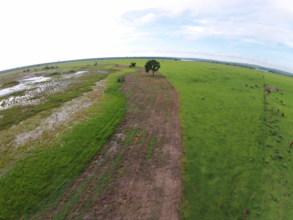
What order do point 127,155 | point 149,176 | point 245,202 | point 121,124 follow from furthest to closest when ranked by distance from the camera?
point 121,124
point 127,155
point 149,176
point 245,202

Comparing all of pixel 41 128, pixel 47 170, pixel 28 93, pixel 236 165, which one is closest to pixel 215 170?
pixel 236 165

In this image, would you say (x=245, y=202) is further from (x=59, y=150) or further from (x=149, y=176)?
(x=59, y=150)

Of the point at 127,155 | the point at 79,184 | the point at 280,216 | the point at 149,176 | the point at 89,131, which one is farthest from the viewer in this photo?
the point at 89,131

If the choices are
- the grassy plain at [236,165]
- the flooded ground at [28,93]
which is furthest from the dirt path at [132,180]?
the flooded ground at [28,93]

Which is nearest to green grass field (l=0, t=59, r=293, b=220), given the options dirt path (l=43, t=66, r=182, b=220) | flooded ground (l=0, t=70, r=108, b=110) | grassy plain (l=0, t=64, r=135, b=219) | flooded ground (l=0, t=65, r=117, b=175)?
grassy plain (l=0, t=64, r=135, b=219)

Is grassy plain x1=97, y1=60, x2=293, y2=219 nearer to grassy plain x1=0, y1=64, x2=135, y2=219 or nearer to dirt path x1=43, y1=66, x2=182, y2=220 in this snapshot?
dirt path x1=43, y1=66, x2=182, y2=220

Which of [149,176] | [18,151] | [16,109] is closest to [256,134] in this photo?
[149,176]
